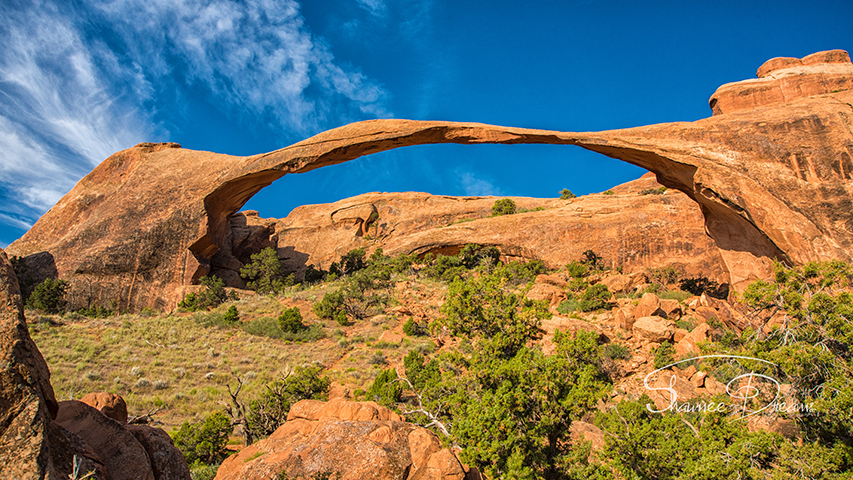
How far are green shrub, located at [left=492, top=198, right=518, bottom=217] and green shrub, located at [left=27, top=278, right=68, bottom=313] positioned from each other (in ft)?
98.0

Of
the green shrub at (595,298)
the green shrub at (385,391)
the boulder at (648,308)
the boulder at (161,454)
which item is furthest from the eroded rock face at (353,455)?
the green shrub at (595,298)

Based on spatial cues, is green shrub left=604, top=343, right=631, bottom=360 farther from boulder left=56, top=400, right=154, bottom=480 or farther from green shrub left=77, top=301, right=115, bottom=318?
green shrub left=77, top=301, right=115, bottom=318

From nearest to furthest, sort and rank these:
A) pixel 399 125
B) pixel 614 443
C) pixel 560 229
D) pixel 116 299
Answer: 1. pixel 614 443
2. pixel 399 125
3. pixel 116 299
4. pixel 560 229

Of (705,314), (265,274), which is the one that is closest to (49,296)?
(265,274)

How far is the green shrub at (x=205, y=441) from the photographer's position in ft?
27.8

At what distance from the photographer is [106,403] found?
19.2ft

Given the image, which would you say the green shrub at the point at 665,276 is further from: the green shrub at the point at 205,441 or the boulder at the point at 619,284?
the green shrub at the point at 205,441

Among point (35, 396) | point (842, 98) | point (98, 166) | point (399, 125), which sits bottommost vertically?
point (35, 396)

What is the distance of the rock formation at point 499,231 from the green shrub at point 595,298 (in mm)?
6307

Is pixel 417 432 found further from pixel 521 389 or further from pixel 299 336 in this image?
pixel 299 336

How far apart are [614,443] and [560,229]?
839 inches

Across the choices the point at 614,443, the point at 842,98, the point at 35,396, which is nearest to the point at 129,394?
the point at 35,396

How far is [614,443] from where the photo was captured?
7.55 metres

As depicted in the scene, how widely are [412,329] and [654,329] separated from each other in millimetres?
9297
